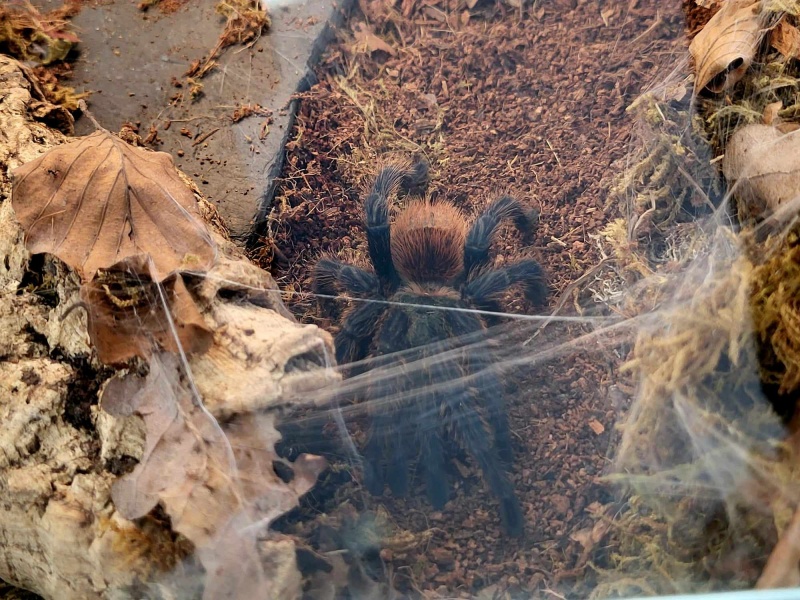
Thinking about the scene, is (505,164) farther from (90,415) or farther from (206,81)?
(90,415)

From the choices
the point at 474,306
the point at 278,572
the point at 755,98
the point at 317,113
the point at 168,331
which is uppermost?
the point at 755,98

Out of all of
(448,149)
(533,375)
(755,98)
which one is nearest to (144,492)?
(533,375)

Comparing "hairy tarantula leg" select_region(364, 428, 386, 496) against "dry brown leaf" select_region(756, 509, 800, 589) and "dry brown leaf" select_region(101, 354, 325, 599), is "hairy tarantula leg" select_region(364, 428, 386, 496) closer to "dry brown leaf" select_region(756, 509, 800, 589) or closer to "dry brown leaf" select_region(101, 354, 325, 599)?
"dry brown leaf" select_region(101, 354, 325, 599)

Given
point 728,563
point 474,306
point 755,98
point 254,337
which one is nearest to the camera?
point 728,563

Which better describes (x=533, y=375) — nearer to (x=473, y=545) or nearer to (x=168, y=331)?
(x=473, y=545)

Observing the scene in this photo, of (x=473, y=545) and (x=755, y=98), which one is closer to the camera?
(x=473, y=545)

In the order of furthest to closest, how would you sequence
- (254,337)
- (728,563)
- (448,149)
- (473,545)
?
(448,149), (473,545), (254,337), (728,563)

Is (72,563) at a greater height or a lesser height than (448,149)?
lesser
